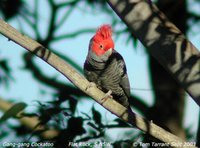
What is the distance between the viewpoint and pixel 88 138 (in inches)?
107

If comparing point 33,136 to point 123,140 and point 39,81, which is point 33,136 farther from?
point 39,81

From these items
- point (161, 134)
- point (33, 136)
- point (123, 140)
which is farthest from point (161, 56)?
point (33, 136)

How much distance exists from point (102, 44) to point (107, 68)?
0.78ft

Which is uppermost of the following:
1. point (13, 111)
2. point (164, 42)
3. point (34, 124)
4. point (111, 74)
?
point (111, 74)

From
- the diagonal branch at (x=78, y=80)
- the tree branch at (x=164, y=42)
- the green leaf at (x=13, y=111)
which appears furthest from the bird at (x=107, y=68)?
the tree branch at (x=164, y=42)

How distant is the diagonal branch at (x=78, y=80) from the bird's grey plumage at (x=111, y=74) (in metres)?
1.24

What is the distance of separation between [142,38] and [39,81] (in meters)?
2.97

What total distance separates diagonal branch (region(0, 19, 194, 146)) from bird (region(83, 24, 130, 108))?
1.17 metres

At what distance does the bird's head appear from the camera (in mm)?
3209

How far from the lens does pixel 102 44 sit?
3357 millimetres

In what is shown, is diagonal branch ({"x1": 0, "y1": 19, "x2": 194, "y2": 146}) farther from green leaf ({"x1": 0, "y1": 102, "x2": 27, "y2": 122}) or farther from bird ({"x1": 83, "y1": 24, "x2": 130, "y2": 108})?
bird ({"x1": 83, "y1": 24, "x2": 130, "y2": 108})

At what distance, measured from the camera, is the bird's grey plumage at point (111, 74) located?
3.51 metres

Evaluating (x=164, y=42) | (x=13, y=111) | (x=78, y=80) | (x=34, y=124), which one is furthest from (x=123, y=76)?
(x=164, y=42)

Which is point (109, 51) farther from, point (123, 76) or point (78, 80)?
point (78, 80)
